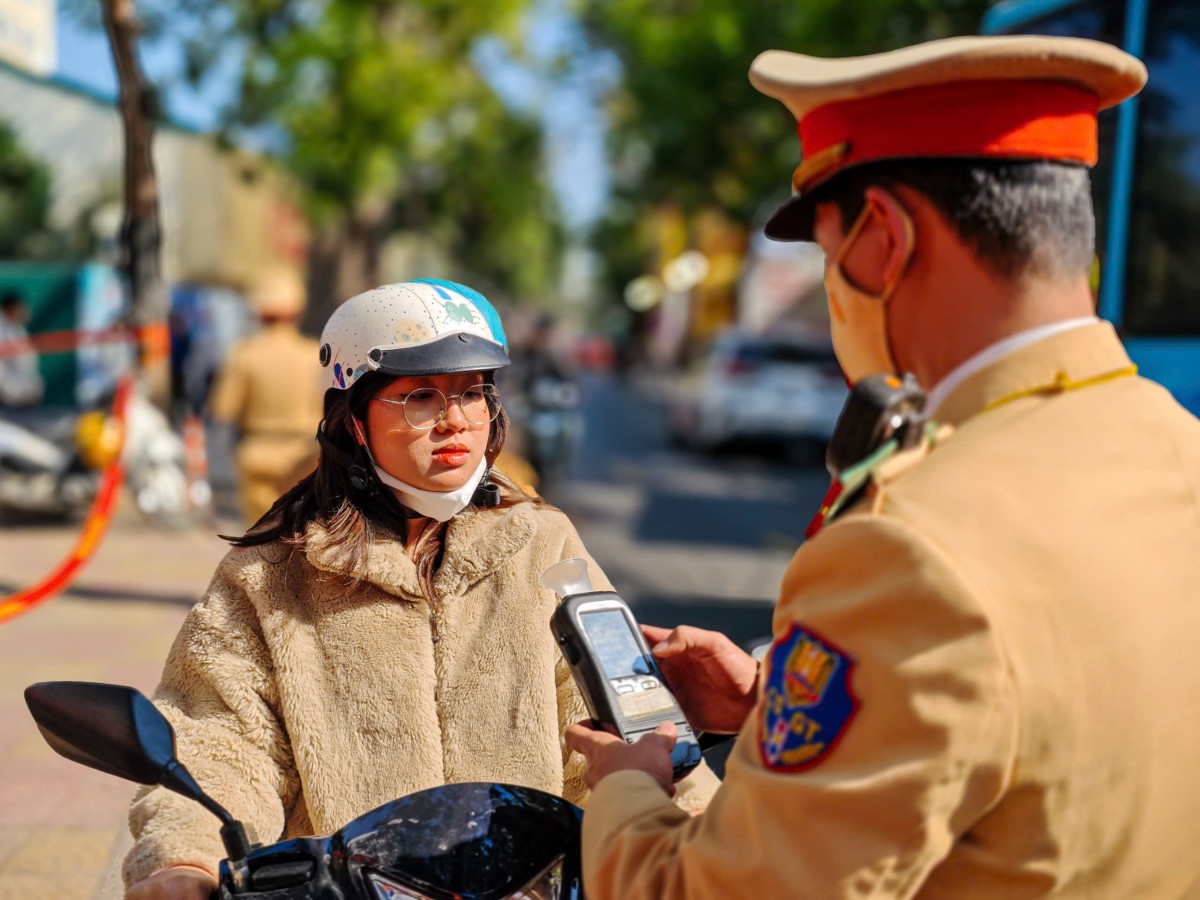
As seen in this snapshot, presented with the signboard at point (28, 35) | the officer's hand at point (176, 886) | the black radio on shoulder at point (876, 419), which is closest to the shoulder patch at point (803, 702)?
the black radio on shoulder at point (876, 419)

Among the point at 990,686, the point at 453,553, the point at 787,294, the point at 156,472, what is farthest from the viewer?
the point at 787,294

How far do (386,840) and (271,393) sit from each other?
6670 millimetres

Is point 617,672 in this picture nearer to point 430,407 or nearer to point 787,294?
point 430,407

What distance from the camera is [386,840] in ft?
5.49

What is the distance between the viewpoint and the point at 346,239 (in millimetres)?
24234

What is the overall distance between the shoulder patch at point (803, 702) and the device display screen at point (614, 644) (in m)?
0.32

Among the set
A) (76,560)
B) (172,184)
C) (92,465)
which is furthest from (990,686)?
(172,184)

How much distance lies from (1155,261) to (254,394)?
4846 millimetres

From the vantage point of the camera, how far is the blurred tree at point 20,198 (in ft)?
A: 89.3

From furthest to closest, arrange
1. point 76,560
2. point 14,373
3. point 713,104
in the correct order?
point 713,104
point 14,373
point 76,560

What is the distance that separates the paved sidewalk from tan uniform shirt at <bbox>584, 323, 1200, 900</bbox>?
1499mm

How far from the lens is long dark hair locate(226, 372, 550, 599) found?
94.1 inches

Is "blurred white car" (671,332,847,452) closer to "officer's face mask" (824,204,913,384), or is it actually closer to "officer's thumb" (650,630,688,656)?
"officer's thumb" (650,630,688,656)

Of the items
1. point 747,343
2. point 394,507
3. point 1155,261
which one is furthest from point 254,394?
point 747,343
